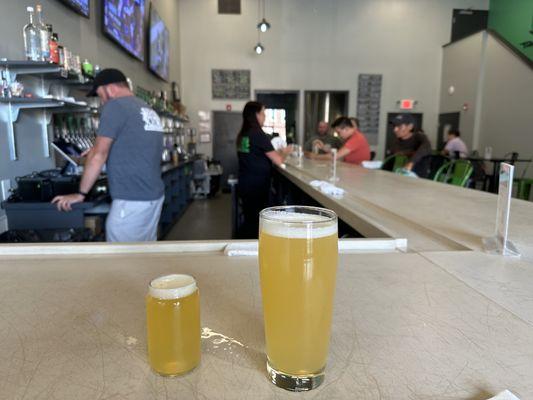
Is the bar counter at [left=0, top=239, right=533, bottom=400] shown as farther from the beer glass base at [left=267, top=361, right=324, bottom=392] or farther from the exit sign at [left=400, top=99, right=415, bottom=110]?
the exit sign at [left=400, top=99, right=415, bottom=110]

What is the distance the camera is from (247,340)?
0.58 metres

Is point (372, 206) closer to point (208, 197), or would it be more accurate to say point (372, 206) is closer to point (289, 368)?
point (289, 368)

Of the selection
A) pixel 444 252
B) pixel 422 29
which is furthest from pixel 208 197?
pixel 444 252

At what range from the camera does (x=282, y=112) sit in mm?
9727

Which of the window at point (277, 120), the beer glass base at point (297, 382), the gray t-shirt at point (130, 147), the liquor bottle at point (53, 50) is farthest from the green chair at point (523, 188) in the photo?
the beer glass base at point (297, 382)

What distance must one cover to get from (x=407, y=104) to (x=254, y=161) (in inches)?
285

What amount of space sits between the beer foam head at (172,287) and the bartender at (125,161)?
1888mm

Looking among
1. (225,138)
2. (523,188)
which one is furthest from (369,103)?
(523,188)

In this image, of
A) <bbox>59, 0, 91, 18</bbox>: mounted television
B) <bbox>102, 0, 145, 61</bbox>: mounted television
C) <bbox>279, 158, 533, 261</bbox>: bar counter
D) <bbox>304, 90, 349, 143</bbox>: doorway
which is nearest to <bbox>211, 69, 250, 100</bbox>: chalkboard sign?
<bbox>304, 90, 349, 143</bbox>: doorway

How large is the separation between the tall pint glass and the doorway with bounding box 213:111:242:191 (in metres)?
8.74

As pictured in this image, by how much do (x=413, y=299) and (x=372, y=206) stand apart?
39.8 inches

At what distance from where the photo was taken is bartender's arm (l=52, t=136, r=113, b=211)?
7.27 ft

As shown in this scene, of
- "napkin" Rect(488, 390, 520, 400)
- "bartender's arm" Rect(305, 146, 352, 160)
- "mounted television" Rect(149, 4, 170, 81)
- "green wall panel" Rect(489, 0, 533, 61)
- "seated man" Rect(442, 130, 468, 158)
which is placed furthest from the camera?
"seated man" Rect(442, 130, 468, 158)

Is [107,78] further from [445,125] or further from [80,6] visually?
[445,125]
